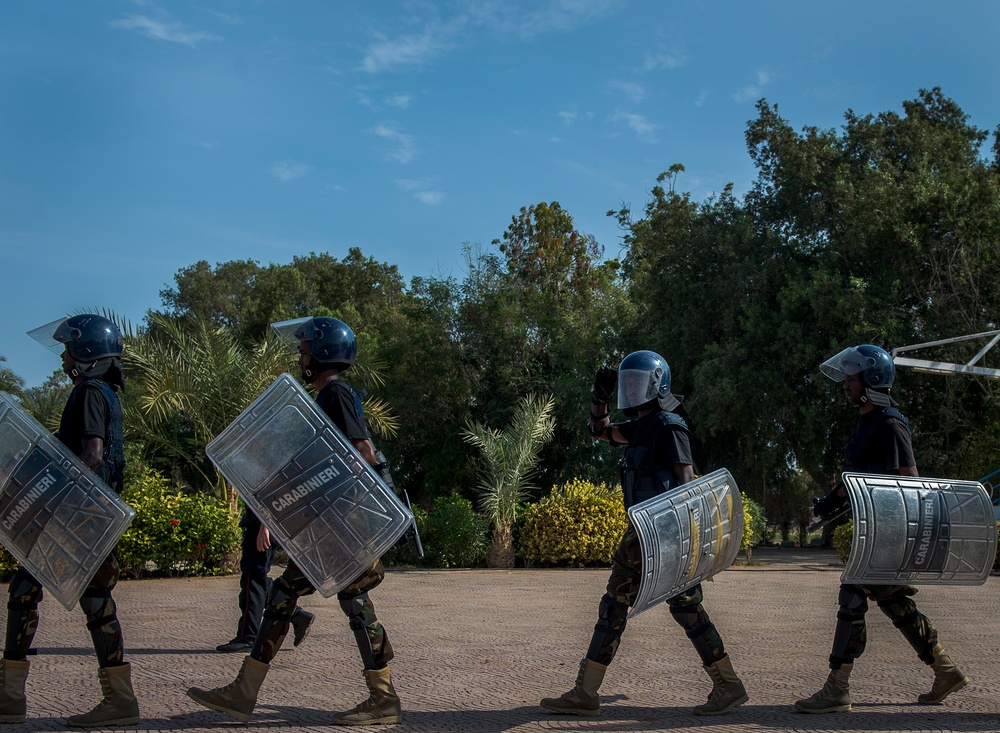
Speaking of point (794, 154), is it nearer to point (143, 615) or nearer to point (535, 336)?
point (535, 336)

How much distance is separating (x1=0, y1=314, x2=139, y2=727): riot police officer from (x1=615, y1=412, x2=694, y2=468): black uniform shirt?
2.60 metres

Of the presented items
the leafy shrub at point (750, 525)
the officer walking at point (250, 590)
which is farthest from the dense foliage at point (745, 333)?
the officer walking at point (250, 590)

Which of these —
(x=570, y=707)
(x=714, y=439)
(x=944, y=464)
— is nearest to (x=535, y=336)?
(x=714, y=439)

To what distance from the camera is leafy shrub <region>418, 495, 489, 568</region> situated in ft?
54.4

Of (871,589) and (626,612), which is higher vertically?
(871,589)

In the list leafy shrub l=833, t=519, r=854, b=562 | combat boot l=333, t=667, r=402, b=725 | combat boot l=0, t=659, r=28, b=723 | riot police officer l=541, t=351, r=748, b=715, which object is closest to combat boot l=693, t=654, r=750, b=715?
riot police officer l=541, t=351, r=748, b=715

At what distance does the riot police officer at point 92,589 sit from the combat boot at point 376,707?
962mm

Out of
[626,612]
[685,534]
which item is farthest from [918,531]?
[626,612]

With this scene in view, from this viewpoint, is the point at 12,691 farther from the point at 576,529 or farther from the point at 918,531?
the point at 576,529

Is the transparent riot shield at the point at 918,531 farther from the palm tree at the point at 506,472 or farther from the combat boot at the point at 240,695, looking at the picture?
the palm tree at the point at 506,472

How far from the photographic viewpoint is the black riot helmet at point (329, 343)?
16.3 ft

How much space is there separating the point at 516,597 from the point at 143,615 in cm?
402

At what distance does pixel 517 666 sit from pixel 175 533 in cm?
829

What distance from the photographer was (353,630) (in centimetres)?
458
